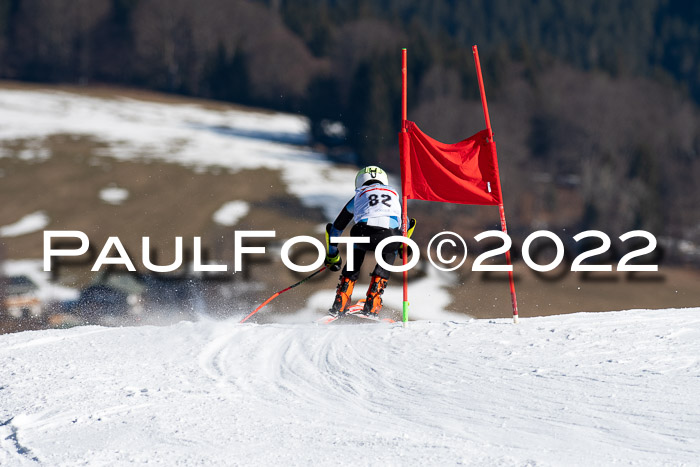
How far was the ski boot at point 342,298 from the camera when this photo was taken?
8.74 meters

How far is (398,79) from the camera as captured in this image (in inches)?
1911

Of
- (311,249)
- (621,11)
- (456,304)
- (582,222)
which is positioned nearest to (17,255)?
(311,249)

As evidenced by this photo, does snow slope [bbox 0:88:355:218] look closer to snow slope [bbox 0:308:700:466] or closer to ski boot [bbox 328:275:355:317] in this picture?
ski boot [bbox 328:275:355:317]

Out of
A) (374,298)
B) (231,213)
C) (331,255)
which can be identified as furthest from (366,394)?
(231,213)

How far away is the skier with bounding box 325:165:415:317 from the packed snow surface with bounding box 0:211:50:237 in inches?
973

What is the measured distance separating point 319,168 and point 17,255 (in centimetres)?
2226

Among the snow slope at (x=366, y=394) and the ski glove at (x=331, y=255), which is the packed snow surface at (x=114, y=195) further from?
the snow slope at (x=366, y=394)

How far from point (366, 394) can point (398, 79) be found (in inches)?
1747

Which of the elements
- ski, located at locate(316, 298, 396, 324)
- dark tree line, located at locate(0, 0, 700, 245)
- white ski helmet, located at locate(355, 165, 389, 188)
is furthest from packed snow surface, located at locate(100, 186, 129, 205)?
white ski helmet, located at locate(355, 165, 389, 188)

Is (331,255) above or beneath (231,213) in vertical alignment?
beneath

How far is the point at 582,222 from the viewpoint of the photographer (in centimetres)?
3900

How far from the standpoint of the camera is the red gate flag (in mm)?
8203

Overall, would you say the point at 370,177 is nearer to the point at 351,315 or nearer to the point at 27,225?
the point at 351,315

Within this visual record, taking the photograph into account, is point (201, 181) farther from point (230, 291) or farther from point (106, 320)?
point (106, 320)
